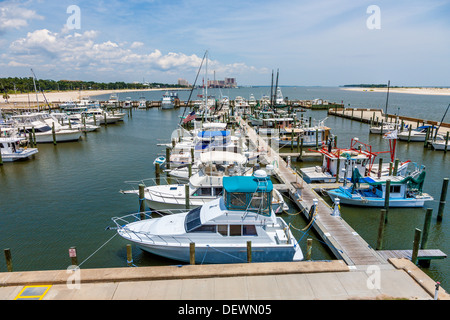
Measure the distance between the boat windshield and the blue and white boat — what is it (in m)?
10.4

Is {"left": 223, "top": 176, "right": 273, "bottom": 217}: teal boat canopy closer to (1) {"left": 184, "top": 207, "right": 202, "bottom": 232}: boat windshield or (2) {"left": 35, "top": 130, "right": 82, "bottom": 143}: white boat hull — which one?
(1) {"left": 184, "top": 207, "right": 202, "bottom": 232}: boat windshield

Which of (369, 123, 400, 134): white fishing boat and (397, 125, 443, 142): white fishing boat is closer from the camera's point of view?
(397, 125, 443, 142): white fishing boat

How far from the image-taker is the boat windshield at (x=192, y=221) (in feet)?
41.7

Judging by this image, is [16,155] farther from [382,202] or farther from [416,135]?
[416,135]

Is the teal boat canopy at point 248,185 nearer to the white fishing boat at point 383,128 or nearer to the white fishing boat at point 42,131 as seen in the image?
the white fishing boat at point 42,131

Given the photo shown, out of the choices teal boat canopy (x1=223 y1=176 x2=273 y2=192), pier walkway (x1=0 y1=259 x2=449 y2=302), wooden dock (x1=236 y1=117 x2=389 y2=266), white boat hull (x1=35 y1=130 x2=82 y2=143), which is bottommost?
wooden dock (x1=236 y1=117 x2=389 y2=266)

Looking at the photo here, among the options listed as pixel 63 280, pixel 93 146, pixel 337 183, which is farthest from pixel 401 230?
pixel 93 146

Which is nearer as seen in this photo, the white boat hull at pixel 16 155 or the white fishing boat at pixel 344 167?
the white fishing boat at pixel 344 167

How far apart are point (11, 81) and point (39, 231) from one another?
13298 cm

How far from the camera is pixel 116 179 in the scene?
2562cm

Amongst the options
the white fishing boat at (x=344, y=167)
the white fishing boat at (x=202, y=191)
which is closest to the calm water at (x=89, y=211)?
the white fishing boat at (x=202, y=191)

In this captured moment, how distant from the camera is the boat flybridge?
A: 1238 cm

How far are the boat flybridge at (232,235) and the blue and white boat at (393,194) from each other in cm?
823

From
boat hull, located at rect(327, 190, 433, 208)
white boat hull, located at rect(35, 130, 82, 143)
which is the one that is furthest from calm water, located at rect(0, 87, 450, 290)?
white boat hull, located at rect(35, 130, 82, 143)
